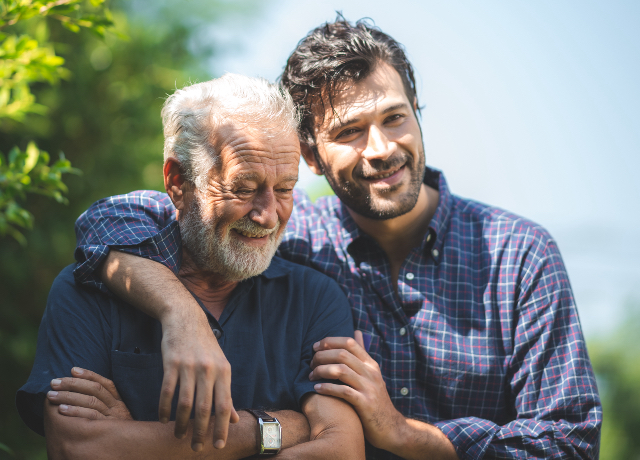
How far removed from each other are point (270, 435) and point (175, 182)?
3.48 feet

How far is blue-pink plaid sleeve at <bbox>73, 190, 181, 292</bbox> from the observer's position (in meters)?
2.09

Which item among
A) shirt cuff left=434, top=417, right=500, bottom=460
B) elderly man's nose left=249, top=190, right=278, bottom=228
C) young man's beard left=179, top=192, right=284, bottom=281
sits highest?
elderly man's nose left=249, top=190, right=278, bottom=228

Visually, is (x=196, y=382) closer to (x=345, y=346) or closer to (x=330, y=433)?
(x=330, y=433)

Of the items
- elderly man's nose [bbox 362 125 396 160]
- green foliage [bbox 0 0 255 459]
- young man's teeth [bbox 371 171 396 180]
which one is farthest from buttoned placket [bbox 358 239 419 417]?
green foliage [bbox 0 0 255 459]

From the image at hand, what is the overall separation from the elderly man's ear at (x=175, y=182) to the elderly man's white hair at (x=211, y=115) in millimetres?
31

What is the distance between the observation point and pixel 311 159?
2.98m

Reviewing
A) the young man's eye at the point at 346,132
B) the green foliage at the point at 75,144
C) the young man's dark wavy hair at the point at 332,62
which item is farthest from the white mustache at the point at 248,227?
the green foliage at the point at 75,144

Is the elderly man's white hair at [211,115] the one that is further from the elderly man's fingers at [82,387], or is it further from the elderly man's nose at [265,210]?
the elderly man's fingers at [82,387]

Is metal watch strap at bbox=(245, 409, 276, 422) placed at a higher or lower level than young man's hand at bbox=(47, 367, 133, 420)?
lower

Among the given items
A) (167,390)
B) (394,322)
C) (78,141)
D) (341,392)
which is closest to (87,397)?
(167,390)

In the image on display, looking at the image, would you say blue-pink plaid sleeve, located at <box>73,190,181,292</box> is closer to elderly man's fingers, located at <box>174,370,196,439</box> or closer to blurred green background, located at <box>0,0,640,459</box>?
elderly man's fingers, located at <box>174,370,196,439</box>

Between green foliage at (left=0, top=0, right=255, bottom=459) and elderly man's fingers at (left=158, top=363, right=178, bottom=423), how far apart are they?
364cm

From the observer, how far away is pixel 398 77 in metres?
2.84

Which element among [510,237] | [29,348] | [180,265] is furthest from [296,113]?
[29,348]
